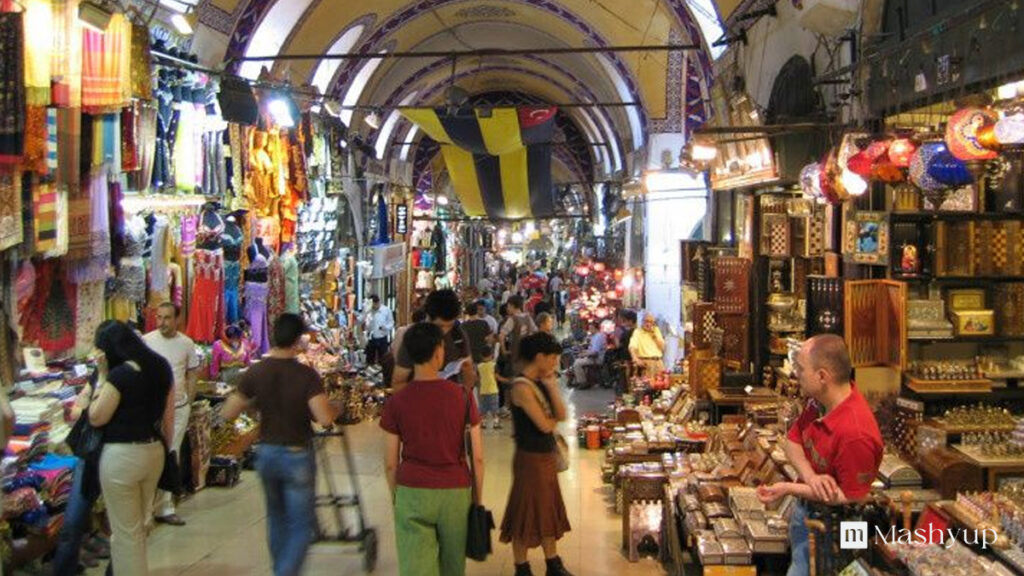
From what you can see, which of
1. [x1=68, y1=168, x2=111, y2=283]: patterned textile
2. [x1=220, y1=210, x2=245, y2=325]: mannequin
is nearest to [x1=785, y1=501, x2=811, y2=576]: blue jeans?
[x1=68, y1=168, x2=111, y2=283]: patterned textile

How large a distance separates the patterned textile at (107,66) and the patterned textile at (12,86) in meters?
0.78

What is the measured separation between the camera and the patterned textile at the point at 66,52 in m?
5.37

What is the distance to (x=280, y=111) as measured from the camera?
32.1 ft

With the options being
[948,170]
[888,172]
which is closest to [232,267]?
[888,172]

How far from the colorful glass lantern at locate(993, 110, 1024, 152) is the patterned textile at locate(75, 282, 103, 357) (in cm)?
524

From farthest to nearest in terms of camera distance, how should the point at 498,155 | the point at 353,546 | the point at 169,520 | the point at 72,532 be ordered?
1. the point at 498,155
2. the point at 169,520
3. the point at 353,546
4. the point at 72,532

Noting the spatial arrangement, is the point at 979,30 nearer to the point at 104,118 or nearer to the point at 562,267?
the point at 104,118

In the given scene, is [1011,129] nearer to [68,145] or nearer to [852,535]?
[852,535]

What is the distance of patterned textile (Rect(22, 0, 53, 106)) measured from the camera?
5125 mm

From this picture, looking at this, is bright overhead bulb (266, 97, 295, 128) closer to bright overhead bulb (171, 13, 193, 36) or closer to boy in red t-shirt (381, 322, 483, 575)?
bright overhead bulb (171, 13, 193, 36)

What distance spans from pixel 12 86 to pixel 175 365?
196cm

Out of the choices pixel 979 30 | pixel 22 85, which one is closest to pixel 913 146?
pixel 979 30

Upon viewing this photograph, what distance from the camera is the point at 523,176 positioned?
13.4m

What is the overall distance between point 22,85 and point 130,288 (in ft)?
6.78
